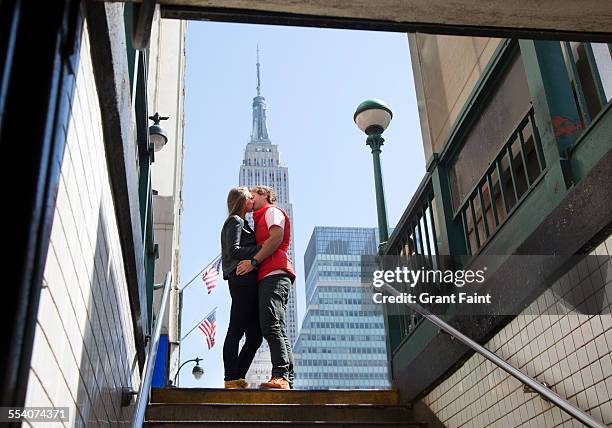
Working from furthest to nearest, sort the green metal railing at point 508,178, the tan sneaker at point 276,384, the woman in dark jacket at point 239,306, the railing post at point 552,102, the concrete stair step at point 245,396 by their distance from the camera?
1. the woman in dark jacket at point 239,306
2. the tan sneaker at point 276,384
3. the concrete stair step at point 245,396
4. the green metal railing at point 508,178
5. the railing post at point 552,102

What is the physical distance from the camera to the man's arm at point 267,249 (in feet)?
17.7

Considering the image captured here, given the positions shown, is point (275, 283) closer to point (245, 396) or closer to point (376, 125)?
point (245, 396)

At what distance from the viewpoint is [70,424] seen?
2.16 metres

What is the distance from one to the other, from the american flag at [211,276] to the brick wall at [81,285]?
12.5 meters

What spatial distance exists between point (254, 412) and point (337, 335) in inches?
4416

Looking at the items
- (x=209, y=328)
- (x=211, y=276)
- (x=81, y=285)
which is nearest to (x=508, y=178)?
(x=81, y=285)

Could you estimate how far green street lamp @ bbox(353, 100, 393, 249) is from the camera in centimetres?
667

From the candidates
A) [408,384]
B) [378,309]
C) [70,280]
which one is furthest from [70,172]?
[378,309]

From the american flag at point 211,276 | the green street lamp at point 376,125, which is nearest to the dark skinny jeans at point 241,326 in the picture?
the green street lamp at point 376,125

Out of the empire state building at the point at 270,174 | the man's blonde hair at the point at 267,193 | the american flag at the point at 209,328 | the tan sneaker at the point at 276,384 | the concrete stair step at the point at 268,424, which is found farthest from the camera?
the empire state building at the point at 270,174

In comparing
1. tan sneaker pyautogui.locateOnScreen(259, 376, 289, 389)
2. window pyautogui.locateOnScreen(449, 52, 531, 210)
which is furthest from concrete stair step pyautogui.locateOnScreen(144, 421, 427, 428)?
window pyautogui.locateOnScreen(449, 52, 531, 210)

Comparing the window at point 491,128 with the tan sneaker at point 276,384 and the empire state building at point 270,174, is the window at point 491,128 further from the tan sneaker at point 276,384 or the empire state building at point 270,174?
the empire state building at point 270,174

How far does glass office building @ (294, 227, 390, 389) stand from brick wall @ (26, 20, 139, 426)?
110699mm

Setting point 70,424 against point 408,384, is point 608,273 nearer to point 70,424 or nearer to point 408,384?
point 70,424
